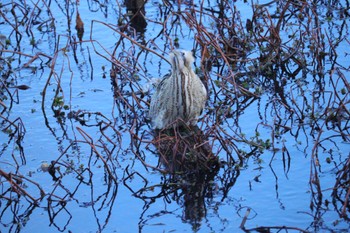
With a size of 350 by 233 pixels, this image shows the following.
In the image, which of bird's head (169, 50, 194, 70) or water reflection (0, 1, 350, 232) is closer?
water reflection (0, 1, 350, 232)

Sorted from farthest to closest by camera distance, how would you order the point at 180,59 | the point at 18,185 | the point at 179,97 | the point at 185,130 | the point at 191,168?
the point at 185,130
the point at 179,97
the point at 180,59
the point at 191,168
the point at 18,185

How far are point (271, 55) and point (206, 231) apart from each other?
3.05 metres

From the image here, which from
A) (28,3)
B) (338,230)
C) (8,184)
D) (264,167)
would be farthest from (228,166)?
(28,3)

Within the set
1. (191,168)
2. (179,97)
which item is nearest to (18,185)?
(191,168)

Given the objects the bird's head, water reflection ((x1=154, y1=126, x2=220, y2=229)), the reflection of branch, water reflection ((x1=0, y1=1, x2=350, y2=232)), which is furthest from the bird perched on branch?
the reflection of branch

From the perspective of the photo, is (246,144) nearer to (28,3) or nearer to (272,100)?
(272,100)

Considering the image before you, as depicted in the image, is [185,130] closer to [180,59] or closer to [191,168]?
[180,59]

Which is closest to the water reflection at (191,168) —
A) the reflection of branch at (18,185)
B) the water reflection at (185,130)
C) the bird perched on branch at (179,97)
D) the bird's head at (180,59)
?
the water reflection at (185,130)

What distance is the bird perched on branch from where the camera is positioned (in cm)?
772

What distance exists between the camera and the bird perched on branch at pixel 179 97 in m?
7.72

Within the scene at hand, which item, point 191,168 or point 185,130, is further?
point 185,130

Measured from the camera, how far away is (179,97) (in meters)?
7.77

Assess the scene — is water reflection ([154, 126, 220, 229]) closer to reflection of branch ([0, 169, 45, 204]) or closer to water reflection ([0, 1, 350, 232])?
water reflection ([0, 1, 350, 232])

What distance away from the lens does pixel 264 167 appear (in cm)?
700
